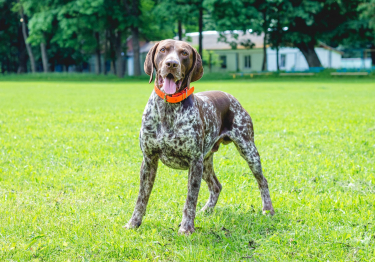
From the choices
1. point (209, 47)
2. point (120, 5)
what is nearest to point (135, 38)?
point (120, 5)

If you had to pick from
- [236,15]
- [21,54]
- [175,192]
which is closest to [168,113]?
[175,192]

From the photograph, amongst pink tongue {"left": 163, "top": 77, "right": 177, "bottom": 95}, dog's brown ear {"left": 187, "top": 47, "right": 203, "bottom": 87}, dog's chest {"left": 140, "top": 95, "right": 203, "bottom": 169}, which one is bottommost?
dog's chest {"left": 140, "top": 95, "right": 203, "bottom": 169}

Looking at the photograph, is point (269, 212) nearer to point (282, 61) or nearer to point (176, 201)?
point (176, 201)

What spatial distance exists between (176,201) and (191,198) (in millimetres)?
992

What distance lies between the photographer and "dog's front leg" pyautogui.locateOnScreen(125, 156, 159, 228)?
429 cm

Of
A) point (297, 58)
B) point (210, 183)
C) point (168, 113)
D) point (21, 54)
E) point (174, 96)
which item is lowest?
point (210, 183)

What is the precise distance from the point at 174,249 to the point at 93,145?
4.78m

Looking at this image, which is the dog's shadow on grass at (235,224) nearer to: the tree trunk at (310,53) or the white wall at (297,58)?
the tree trunk at (310,53)

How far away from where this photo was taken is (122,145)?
824 cm

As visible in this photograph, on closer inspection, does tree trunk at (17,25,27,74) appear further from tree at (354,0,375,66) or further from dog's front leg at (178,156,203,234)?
dog's front leg at (178,156,203,234)

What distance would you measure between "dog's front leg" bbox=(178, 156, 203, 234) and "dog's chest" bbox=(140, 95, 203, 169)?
0.11 m

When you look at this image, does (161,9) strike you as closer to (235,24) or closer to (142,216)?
(235,24)

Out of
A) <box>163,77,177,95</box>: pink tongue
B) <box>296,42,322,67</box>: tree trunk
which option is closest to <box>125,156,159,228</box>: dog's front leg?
<box>163,77,177,95</box>: pink tongue

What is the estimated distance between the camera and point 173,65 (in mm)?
3766
